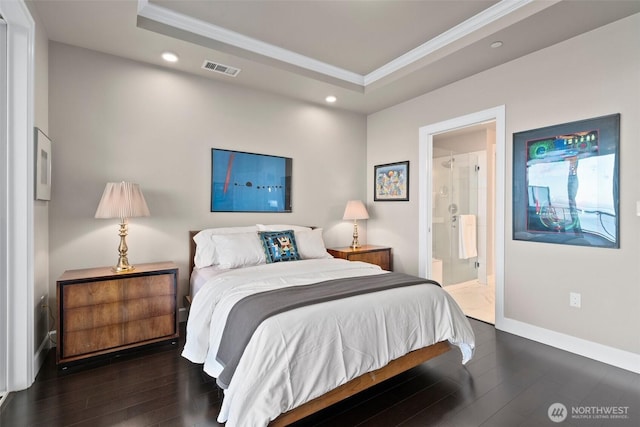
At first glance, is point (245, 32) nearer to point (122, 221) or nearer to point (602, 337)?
point (122, 221)

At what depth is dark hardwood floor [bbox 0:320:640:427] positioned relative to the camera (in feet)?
5.94

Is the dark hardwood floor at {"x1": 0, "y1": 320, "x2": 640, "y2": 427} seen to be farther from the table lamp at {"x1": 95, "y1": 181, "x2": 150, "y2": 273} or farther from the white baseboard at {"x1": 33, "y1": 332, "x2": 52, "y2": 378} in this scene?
the table lamp at {"x1": 95, "y1": 181, "x2": 150, "y2": 273}

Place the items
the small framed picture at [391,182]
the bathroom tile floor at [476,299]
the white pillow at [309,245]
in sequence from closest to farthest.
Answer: the white pillow at [309,245], the bathroom tile floor at [476,299], the small framed picture at [391,182]

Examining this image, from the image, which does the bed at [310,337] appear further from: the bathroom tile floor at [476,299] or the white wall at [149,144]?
the bathroom tile floor at [476,299]

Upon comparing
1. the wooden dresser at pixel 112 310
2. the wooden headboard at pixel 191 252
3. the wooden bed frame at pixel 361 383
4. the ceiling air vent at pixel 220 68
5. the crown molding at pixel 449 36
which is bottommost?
the wooden bed frame at pixel 361 383

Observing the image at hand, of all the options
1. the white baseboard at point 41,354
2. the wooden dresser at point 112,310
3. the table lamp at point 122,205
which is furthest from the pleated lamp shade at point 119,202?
the white baseboard at point 41,354

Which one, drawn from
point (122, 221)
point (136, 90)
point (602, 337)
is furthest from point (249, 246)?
point (602, 337)

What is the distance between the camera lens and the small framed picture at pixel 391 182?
4.23 metres

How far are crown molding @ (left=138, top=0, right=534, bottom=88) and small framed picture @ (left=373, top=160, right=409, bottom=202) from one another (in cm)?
120

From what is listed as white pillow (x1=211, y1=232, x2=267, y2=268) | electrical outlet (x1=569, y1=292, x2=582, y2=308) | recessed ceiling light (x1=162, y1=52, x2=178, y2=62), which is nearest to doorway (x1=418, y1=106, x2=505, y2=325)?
electrical outlet (x1=569, y1=292, x2=582, y2=308)

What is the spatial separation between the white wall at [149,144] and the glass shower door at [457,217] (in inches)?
77.7

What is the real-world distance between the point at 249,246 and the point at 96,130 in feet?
5.83

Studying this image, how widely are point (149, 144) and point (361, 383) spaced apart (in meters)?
2.90

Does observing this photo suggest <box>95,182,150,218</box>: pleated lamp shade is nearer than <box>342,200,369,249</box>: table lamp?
Yes
